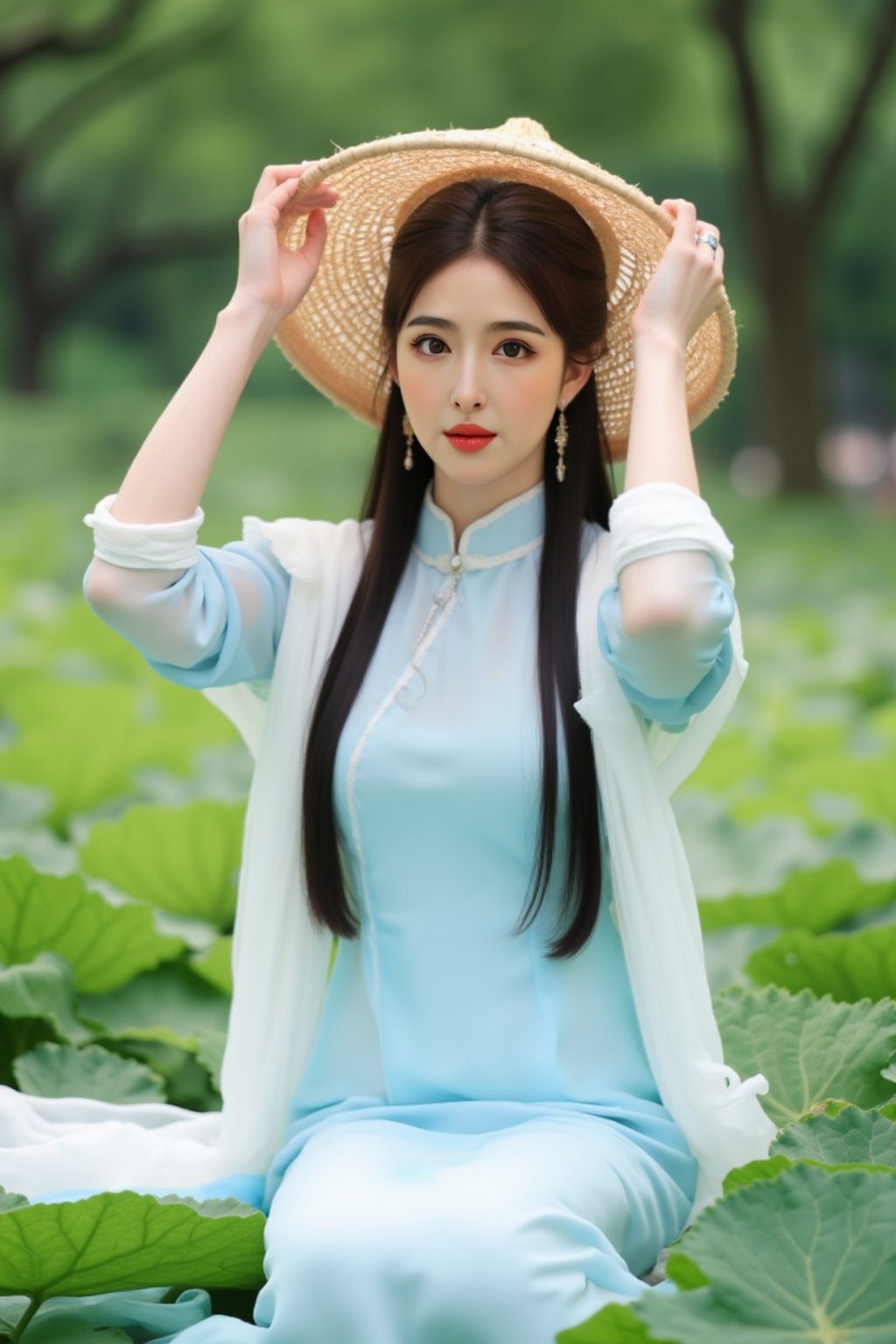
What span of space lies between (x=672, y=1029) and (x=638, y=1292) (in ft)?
1.01

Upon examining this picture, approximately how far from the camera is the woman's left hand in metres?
1.98

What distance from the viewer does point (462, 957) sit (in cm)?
202

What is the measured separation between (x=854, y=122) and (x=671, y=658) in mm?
10535

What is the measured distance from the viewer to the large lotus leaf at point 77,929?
2.53 m

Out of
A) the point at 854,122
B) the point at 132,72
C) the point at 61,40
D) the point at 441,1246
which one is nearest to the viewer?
the point at 441,1246

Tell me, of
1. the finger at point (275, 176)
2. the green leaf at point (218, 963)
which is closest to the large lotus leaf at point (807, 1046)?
the green leaf at point (218, 963)

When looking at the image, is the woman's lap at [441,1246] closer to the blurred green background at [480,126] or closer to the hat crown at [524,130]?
the hat crown at [524,130]

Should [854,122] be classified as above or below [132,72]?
below

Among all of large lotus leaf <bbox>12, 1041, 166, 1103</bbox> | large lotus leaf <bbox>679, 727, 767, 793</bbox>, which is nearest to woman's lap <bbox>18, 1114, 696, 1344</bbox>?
large lotus leaf <bbox>12, 1041, 166, 1103</bbox>

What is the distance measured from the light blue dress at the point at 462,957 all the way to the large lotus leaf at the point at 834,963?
563 mm

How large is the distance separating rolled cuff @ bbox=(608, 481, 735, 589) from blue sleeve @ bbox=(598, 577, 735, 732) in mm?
43

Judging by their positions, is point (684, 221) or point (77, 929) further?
point (77, 929)

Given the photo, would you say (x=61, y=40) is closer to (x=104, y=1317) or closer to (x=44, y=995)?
(x=44, y=995)

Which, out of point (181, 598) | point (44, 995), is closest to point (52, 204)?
point (44, 995)
